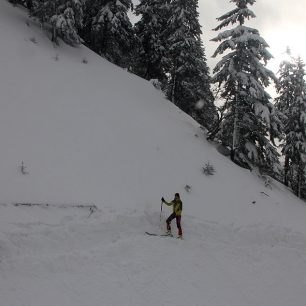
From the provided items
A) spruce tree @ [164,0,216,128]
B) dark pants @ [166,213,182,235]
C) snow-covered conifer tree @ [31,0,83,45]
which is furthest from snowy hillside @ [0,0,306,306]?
spruce tree @ [164,0,216,128]

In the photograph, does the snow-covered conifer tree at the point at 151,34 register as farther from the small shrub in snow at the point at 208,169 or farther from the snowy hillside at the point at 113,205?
the small shrub in snow at the point at 208,169

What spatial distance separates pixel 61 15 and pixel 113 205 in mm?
14790

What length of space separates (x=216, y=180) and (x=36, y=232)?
37.3 ft

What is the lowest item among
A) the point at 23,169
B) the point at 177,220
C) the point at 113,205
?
the point at 177,220

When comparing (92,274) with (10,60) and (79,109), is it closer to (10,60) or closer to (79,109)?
(79,109)

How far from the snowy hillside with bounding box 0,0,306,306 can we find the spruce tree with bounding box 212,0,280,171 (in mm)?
2008

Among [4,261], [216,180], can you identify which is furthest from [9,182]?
[216,180]

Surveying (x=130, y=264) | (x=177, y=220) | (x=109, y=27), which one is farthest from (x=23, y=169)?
(x=109, y=27)

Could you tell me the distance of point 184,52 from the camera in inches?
1298

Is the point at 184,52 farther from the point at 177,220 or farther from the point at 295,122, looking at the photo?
the point at 177,220

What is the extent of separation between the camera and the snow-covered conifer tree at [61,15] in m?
24.5

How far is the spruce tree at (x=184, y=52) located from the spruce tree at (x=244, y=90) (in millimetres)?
6589

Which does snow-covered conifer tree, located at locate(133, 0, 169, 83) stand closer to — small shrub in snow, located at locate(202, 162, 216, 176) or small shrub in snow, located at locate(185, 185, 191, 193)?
small shrub in snow, located at locate(202, 162, 216, 176)

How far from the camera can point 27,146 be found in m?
15.0
